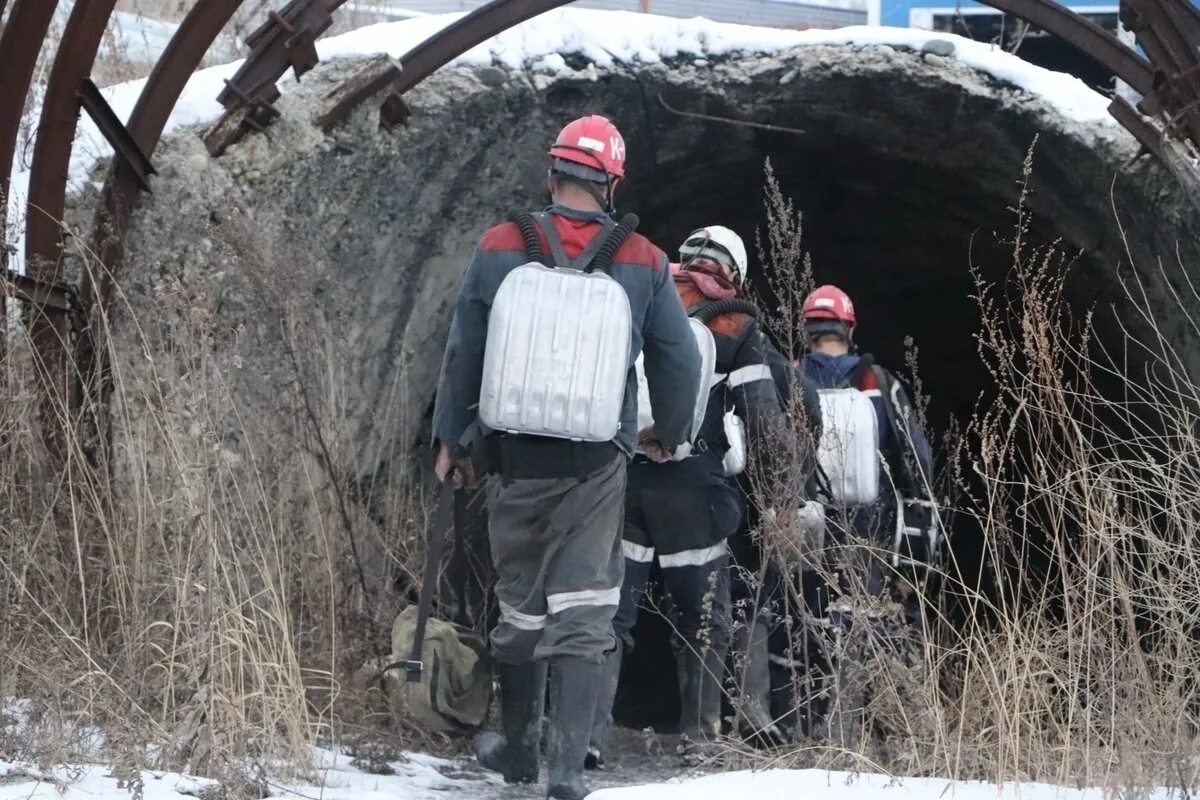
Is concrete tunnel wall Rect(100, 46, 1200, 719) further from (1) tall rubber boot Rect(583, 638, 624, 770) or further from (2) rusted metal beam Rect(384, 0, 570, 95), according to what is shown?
(1) tall rubber boot Rect(583, 638, 624, 770)

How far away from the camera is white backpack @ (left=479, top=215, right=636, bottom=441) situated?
13.9 feet

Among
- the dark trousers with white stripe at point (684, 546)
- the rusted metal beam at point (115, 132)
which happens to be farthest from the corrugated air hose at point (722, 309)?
the rusted metal beam at point (115, 132)

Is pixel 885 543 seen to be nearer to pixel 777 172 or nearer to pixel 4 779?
pixel 777 172

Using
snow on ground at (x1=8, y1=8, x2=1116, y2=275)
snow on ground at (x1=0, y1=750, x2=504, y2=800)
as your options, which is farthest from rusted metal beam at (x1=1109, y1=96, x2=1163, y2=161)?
snow on ground at (x1=0, y1=750, x2=504, y2=800)

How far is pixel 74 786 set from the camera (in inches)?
140

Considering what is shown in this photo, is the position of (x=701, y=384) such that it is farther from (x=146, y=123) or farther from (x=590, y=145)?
(x=146, y=123)

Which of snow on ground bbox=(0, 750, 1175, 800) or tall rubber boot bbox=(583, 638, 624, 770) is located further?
tall rubber boot bbox=(583, 638, 624, 770)

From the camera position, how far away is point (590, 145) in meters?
4.49

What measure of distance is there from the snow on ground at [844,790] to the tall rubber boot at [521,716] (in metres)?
0.98

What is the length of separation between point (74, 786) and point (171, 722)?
53 centimetres

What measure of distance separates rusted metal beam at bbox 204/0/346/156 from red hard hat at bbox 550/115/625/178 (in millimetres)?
1692

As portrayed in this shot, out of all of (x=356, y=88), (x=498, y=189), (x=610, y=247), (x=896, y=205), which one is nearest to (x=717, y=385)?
(x=610, y=247)

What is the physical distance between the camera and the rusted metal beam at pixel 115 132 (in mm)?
5133

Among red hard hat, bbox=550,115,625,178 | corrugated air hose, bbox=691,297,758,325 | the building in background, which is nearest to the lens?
red hard hat, bbox=550,115,625,178
